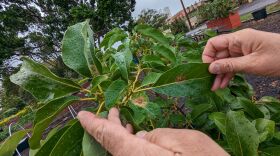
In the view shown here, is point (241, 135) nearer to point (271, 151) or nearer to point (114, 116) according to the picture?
point (271, 151)

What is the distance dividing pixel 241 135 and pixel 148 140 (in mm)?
292

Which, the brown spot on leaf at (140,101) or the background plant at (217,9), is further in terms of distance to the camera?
the background plant at (217,9)

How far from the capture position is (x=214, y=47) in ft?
3.94

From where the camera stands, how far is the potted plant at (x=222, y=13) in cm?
1399

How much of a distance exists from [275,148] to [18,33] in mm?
21165

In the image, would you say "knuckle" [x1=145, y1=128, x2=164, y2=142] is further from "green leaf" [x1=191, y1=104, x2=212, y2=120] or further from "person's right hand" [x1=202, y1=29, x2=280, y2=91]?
"green leaf" [x1=191, y1=104, x2=212, y2=120]

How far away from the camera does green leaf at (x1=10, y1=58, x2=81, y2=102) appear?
854 mm

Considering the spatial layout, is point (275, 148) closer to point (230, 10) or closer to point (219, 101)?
point (219, 101)

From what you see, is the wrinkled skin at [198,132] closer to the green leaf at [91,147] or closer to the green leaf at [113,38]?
the green leaf at [91,147]

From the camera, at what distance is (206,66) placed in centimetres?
95

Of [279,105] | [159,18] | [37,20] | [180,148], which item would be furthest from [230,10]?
[159,18]

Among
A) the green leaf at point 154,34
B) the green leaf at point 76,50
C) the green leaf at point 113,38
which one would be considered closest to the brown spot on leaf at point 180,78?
the green leaf at point 76,50

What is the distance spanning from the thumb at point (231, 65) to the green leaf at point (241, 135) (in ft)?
0.63

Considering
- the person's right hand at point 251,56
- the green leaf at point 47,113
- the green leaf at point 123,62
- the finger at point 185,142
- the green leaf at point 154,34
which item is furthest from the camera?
the green leaf at point 154,34
